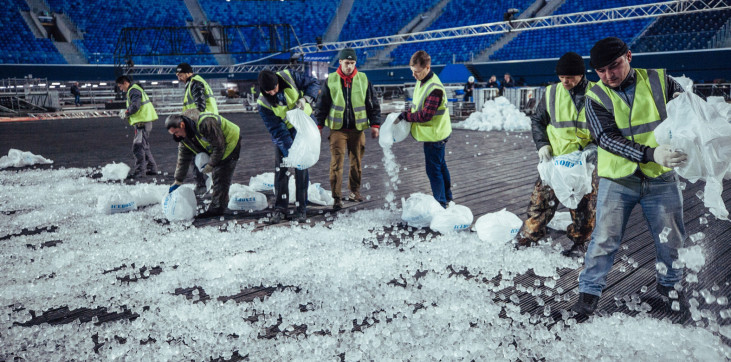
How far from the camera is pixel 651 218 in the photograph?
2352mm

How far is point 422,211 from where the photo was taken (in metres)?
4.00

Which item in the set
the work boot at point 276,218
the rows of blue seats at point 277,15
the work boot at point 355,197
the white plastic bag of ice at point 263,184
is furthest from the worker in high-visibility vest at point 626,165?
the rows of blue seats at point 277,15

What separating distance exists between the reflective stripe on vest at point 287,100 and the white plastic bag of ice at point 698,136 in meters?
2.98

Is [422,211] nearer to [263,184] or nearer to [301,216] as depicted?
[301,216]

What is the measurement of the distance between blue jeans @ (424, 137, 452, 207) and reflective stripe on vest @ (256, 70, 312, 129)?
45.4 inches

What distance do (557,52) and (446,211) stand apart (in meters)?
20.5

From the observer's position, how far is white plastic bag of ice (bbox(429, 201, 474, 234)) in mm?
3816

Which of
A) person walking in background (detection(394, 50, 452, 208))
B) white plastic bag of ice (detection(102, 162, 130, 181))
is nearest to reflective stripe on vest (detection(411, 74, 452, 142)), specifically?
person walking in background (detection(394, 50, 452, 208))

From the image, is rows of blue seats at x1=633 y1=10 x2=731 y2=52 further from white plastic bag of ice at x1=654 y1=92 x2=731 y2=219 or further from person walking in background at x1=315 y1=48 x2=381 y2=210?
white plastic bag of ice at x1=654 y1=92 x2=731 y2=219

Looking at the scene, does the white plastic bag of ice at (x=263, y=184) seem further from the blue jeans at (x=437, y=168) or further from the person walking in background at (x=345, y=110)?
the blue jeans at (x=437, y=168)

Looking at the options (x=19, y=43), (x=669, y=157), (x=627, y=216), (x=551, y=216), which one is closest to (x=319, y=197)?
(x=551, y=216)

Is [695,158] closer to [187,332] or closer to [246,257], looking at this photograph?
[187,332]

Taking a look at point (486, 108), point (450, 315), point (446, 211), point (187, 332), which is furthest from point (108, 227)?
point (486, 108)

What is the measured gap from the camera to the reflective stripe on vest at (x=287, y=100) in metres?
4.23
